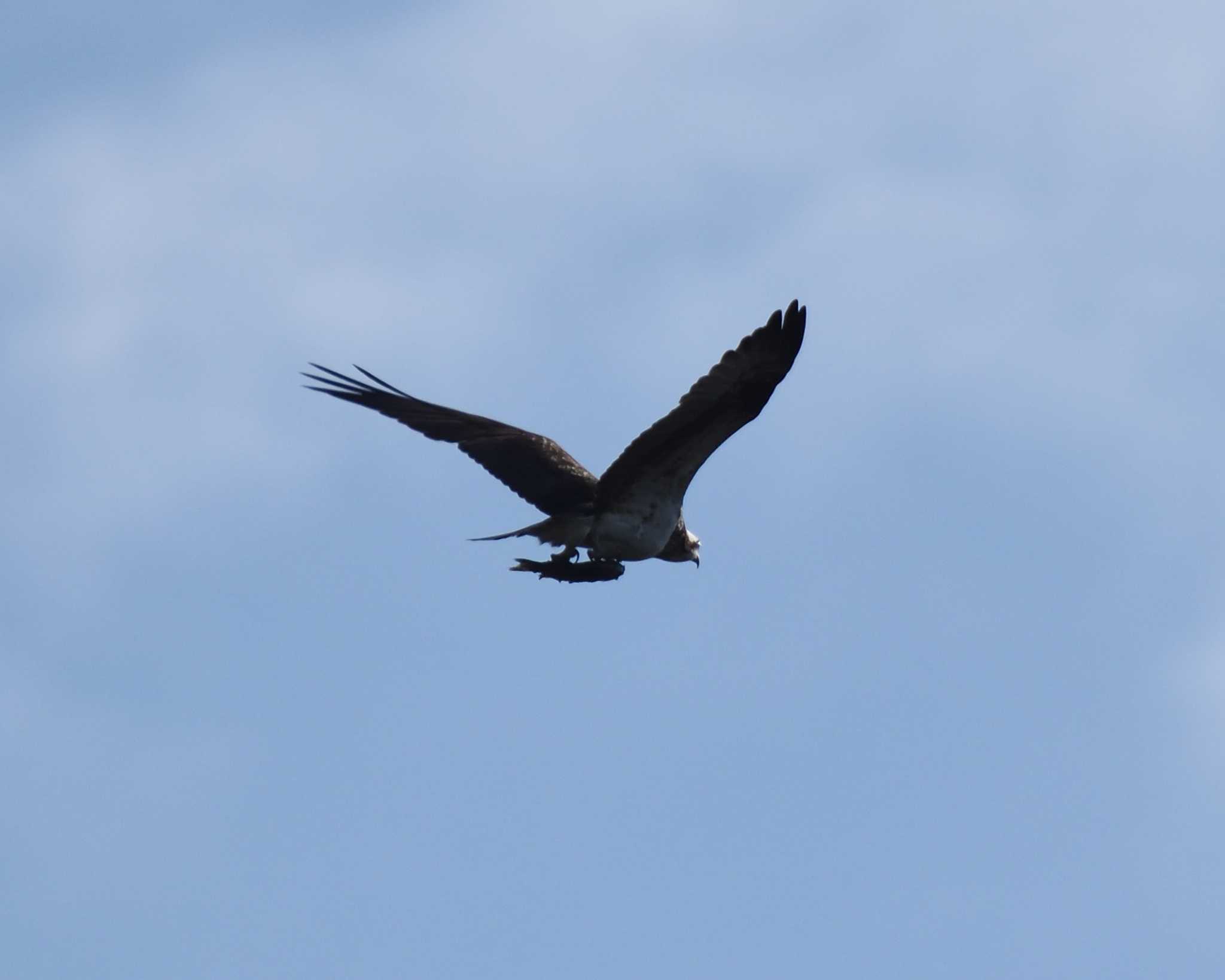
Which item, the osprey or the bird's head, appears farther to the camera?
the bird's head

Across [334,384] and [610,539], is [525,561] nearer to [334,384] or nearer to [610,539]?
[610,539]

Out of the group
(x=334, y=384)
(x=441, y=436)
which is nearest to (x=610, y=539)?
(x=441, y=436)

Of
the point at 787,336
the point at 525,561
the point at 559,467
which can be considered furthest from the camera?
the point at 559,467

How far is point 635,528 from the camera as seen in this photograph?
15406 millimetres

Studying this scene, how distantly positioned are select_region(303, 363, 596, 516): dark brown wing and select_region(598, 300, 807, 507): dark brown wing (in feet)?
2.66

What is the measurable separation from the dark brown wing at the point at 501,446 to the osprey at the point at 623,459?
0.01 metres

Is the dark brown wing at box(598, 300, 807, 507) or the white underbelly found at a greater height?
the dark brown wing at box(598, 300, 807, 507)

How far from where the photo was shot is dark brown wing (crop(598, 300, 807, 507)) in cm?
1391

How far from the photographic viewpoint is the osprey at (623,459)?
1407 centimetres

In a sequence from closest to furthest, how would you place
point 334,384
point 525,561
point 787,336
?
point 787,336 → point 525,561 → point 334,384

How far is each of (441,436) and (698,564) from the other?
2743mm

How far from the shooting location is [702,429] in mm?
14648

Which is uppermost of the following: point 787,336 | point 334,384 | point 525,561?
point 334,384

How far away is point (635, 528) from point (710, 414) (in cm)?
147
